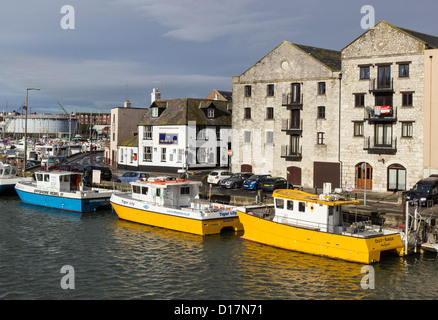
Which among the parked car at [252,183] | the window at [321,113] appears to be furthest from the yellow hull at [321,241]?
the window at [321,113]

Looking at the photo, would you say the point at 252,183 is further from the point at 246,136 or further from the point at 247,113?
the point at 247,113

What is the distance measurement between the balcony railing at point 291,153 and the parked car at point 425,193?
14.2 m

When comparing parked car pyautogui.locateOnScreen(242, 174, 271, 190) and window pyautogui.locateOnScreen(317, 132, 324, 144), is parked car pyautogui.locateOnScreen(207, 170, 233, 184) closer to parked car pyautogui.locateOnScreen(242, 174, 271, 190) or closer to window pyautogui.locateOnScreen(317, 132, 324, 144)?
parked car pyautogui.locateOnScreen(242, 174, 271, 190)

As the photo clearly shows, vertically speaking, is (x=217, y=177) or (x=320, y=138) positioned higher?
(x=320, y=138)

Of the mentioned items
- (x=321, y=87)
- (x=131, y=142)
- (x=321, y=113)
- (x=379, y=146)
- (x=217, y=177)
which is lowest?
(x=217, y=177)

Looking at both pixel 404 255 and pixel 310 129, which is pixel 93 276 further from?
pixel 310 129

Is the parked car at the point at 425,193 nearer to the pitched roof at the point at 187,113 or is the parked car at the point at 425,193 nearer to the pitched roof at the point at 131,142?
the pitched roof at the point at 187,113

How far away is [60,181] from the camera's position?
142 ft

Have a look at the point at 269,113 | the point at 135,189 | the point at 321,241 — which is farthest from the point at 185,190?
the point at 269,113

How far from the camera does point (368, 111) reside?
144 ft

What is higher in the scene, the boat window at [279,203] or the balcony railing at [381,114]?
the balcony railing at [381,114]

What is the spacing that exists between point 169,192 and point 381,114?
814 inches

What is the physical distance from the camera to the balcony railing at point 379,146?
42.5m

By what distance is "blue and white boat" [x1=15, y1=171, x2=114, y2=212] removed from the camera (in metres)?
40.8
